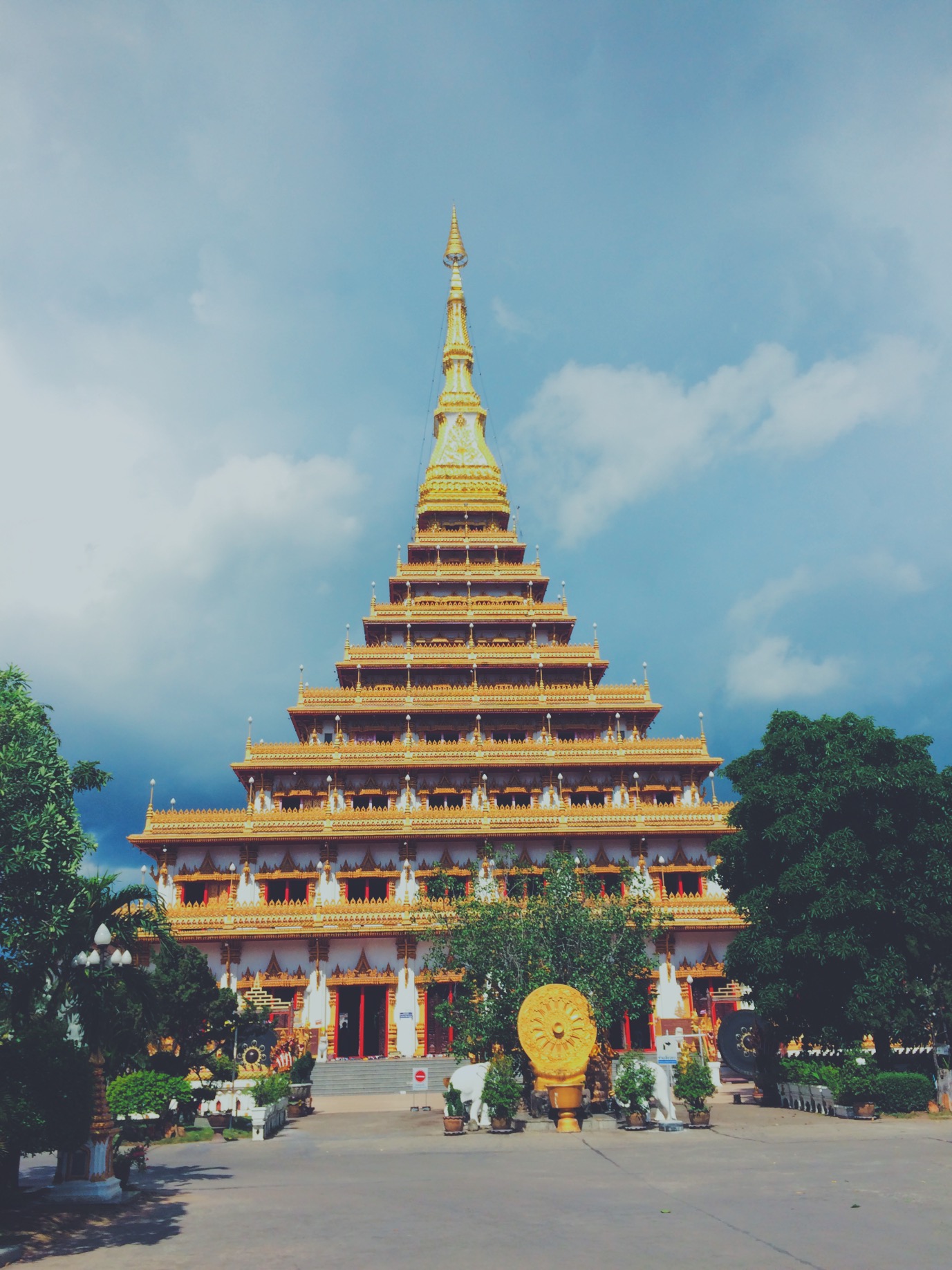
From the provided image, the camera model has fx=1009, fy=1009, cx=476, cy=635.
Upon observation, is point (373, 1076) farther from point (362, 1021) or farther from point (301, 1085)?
point (301, 1085)

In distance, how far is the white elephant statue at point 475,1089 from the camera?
1065 inches

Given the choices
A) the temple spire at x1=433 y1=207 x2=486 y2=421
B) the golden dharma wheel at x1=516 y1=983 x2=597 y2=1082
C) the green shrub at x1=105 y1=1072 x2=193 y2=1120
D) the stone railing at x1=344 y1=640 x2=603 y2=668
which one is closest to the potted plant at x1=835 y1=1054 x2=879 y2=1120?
the golden dharma wheel at x1=516 y1=983 x2=597 y2=1082

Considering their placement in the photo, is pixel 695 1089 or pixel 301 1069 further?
pixel 301 1069

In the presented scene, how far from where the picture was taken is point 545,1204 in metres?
16.7

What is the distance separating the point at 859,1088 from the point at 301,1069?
1888 centimetres

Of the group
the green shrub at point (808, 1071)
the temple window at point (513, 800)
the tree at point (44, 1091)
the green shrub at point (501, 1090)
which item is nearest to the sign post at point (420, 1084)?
the green shrub at point (501, 1090)

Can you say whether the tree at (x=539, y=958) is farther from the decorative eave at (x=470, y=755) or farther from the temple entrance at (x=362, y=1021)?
the decorative eave at (x=470, y=755)

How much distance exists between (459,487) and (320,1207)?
50.4 m

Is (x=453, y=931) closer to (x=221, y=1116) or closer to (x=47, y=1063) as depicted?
(x=221, y=1116)

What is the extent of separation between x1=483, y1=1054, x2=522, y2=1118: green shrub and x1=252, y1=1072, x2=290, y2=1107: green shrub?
6261 mm

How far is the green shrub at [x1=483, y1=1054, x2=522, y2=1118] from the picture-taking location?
2628 centimetres

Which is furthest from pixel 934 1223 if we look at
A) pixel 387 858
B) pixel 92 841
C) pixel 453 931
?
pixel 387 858

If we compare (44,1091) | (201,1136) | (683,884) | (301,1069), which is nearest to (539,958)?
(201,1136)

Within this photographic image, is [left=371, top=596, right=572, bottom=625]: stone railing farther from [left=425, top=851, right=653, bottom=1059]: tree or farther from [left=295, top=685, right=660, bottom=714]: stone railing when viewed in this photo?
[left=425, top=851, right=653, bottom=1059]: tree
